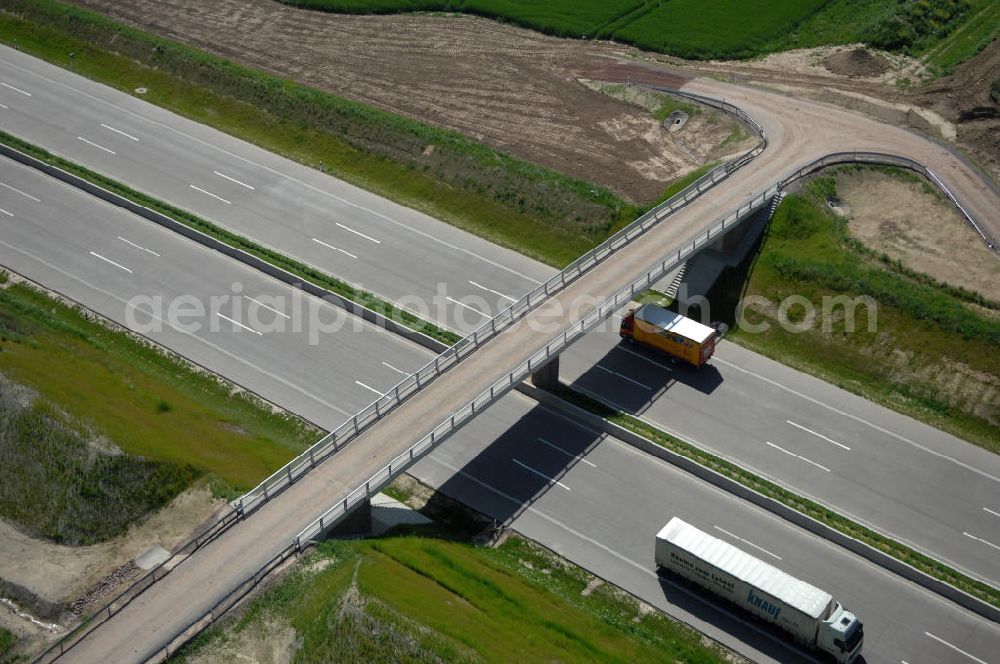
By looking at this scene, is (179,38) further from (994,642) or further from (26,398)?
(994,642)

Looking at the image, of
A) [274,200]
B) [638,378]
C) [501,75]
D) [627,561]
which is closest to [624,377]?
[638,378]

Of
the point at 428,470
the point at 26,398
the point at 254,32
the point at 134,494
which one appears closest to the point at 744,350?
the point at 428,470

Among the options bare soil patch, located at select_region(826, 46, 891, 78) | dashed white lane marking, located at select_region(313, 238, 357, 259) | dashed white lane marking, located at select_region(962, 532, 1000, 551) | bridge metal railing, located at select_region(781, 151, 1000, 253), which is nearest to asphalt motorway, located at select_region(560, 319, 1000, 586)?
dashed white lane marking, located at select_region(962, 532, 1000, 551)

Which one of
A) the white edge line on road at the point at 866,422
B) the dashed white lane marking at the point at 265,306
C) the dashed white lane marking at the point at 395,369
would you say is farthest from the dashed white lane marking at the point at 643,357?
the dashed white lane marking at the point at 265,306

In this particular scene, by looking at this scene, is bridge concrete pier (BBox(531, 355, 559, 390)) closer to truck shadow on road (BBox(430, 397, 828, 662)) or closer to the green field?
truck shadow on road (BBox(430, 397, 828, 662))

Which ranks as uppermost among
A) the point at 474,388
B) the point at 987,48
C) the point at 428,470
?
the point at 987,48

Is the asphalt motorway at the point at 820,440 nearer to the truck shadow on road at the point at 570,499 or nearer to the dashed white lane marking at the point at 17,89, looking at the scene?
the truck shadow on road at the point at 570,499
